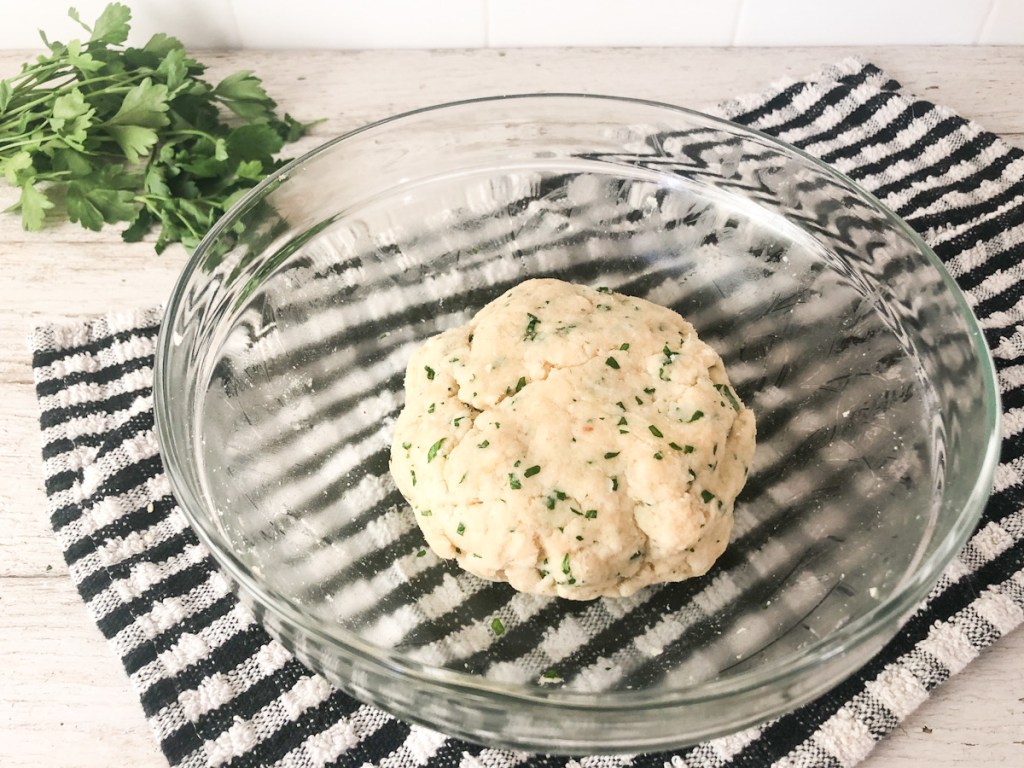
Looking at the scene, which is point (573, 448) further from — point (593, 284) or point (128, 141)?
point (128, 141)

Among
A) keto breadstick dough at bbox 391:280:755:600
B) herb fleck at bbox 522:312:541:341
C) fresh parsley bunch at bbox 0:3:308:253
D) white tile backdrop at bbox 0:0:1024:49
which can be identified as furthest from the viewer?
white tile backdrop at bbox 0:0:1024:49

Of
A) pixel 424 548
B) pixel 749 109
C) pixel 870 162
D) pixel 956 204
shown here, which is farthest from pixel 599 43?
pixel 424 548

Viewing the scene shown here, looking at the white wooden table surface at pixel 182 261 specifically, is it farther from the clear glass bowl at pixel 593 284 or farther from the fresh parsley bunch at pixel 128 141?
the clear glass bowl at pixel 593 284

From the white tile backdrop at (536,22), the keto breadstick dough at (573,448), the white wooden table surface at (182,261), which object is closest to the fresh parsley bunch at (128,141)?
the white wooden table surface at (182,261)

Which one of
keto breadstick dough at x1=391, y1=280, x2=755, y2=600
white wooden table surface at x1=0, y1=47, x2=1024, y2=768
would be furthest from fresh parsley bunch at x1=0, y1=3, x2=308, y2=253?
keto breadstick dough at x1=391, y1=280, x2=755, y2=600

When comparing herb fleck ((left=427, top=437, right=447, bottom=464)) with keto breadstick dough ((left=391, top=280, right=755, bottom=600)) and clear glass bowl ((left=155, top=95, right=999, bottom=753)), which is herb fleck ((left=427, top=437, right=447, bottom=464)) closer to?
keto breadstick dough ((left=391, top=280, right=755, bottom=600))

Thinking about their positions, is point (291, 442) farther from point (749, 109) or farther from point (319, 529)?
point (749, 109)
